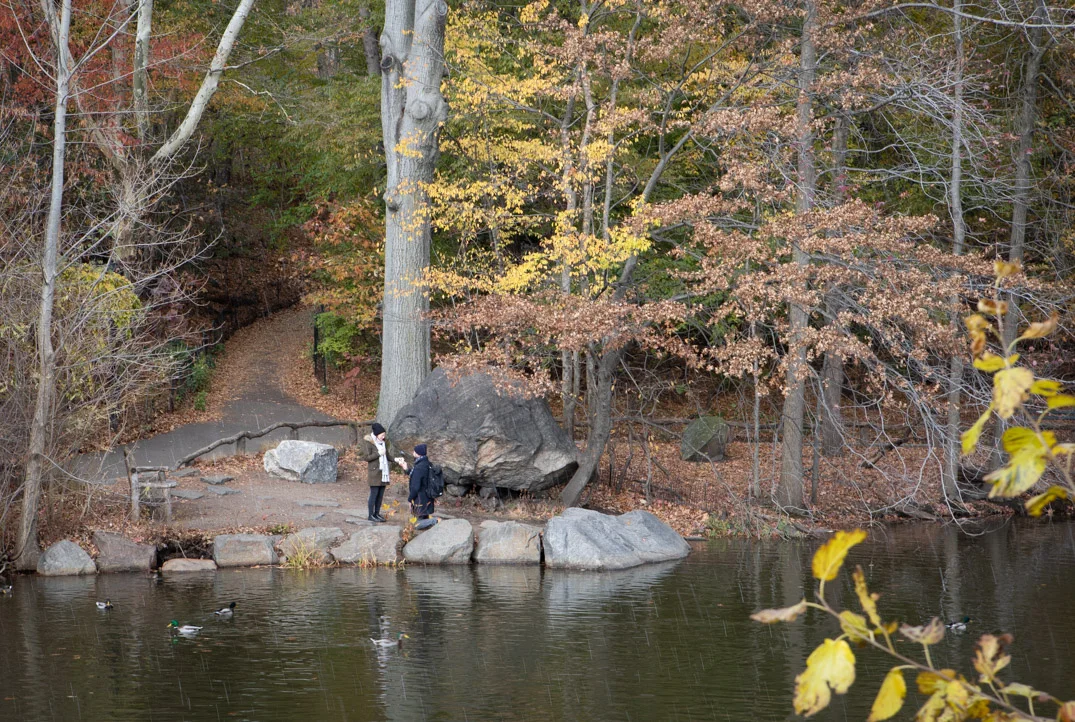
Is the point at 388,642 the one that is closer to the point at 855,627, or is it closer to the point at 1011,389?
the point at 855,627

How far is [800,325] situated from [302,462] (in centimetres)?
917

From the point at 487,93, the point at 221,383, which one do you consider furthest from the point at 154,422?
the point at 487,93

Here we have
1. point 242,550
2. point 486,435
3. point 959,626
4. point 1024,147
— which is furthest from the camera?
point 1024,147

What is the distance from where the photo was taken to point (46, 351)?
14.5m

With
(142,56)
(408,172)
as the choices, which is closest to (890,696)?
(408,172)

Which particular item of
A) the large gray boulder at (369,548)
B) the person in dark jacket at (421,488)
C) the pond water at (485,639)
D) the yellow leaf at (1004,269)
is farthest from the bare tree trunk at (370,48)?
the yellow leaf at (1004,269)

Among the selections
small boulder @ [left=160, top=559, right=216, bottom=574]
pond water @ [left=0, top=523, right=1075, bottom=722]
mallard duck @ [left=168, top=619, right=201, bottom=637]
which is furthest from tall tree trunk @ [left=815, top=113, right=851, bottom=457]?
mallard duck @ [left=168, top=619, right=201, bottom=637]

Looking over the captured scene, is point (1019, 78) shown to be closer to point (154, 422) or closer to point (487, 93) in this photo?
point (487, 93)

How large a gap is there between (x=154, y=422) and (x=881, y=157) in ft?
60.1

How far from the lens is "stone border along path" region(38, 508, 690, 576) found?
1570 centimetres

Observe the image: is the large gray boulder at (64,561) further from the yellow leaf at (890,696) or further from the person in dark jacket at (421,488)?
the yellow leaf at (890,696)

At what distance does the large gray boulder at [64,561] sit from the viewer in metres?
14.7

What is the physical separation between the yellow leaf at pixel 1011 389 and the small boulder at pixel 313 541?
1440 centimetres

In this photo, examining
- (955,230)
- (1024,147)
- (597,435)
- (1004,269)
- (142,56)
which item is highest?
(142,56)
